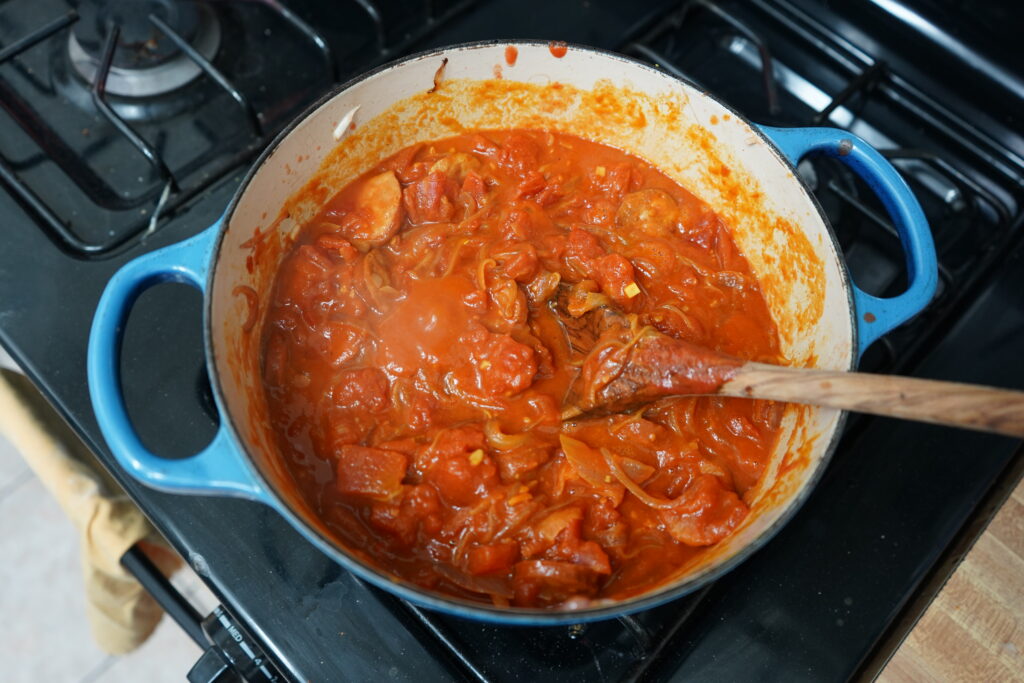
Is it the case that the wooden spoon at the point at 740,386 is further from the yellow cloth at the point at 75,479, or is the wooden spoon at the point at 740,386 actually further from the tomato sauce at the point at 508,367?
the yellow cloth at the point at 75,479

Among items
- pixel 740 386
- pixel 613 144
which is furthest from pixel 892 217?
pixel 613 144

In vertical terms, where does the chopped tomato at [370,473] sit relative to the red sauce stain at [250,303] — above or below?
below

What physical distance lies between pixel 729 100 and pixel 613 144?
1.51ft

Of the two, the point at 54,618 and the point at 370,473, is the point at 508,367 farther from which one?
the point at 54,618

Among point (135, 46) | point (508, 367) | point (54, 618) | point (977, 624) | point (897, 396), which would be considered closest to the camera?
point (897, 396)

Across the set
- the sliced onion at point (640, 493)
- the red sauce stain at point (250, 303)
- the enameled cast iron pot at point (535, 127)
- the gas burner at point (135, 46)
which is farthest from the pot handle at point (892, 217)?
the gas burner at point (135, 46)

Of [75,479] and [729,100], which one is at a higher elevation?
[75,479]

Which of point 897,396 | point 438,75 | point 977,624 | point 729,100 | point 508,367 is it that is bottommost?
point 977,624

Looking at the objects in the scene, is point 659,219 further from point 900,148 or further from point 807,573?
point 807,573

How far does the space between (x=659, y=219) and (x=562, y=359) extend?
1.67 feet

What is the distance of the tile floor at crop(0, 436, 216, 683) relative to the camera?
326 centimetres

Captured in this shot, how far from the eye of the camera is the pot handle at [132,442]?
59.1 inches

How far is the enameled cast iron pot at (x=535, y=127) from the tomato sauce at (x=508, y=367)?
7cm

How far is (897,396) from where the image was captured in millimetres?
1499
